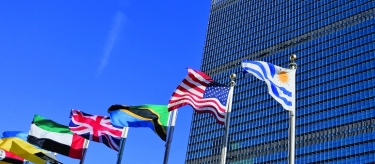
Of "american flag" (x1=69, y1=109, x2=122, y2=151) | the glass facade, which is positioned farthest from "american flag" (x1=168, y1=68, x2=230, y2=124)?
the glass facade

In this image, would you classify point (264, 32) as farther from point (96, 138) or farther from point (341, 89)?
point (96, 138)

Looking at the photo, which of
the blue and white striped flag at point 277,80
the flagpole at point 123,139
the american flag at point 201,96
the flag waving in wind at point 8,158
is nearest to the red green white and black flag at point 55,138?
the flag waving in wind at point 8,158

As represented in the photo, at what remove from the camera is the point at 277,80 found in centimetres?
2923

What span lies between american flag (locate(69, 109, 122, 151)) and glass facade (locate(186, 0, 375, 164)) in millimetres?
93709

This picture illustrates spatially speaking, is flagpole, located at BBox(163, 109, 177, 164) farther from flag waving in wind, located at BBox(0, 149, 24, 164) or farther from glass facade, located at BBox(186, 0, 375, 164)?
glass facade, located at BBox(186, 0, 375, 164)

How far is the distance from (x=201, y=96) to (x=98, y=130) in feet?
34.5

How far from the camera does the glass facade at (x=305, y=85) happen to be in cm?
12875

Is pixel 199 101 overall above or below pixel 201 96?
below

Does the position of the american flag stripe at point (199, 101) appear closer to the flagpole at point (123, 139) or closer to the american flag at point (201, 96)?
the american flag at point (201, 96)

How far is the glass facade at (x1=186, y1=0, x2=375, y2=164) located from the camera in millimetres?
128750

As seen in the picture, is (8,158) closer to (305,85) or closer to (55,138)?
(55,138)

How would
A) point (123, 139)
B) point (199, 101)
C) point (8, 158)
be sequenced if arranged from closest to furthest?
point (199, 101), point (123, 139), point (8, 158)

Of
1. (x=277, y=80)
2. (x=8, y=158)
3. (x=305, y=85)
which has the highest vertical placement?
(x=305, y=85)

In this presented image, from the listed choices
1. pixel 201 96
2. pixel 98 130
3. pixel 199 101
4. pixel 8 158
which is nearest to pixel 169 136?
pixel 199 101
